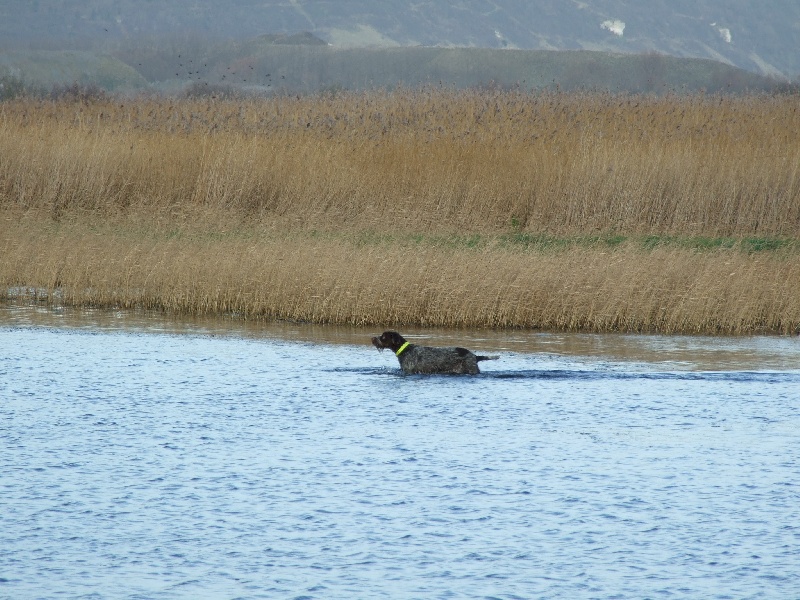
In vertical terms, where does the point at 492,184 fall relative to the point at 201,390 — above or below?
above

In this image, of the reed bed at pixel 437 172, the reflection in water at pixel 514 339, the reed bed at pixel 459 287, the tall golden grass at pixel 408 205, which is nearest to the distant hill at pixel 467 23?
the tall golden grass at pixel 408 205

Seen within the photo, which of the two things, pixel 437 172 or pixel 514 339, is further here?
pixel 437 172

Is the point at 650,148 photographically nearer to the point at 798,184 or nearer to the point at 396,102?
the point at 798,184

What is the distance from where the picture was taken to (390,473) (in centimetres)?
968

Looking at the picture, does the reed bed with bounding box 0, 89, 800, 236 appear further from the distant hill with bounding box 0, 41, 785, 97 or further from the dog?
the distant hill with bounding box 0, 41, 785, 97

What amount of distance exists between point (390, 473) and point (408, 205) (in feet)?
38.6

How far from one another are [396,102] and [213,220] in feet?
24.6

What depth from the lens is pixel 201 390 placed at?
12469 millimetres

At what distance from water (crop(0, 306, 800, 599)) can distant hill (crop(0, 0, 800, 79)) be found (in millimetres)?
82915

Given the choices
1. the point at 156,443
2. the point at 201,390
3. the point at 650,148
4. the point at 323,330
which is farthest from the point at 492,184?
the point at 156,443

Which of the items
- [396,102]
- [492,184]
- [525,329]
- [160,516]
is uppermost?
[396,102]

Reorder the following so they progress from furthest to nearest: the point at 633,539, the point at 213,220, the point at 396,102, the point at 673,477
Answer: the point at 396,102 < the point at 213,220 < the point at 673,477 < the point at 633,539

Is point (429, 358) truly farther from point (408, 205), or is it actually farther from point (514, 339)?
point (408, 205)

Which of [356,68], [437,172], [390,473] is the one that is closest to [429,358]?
[390,473]
